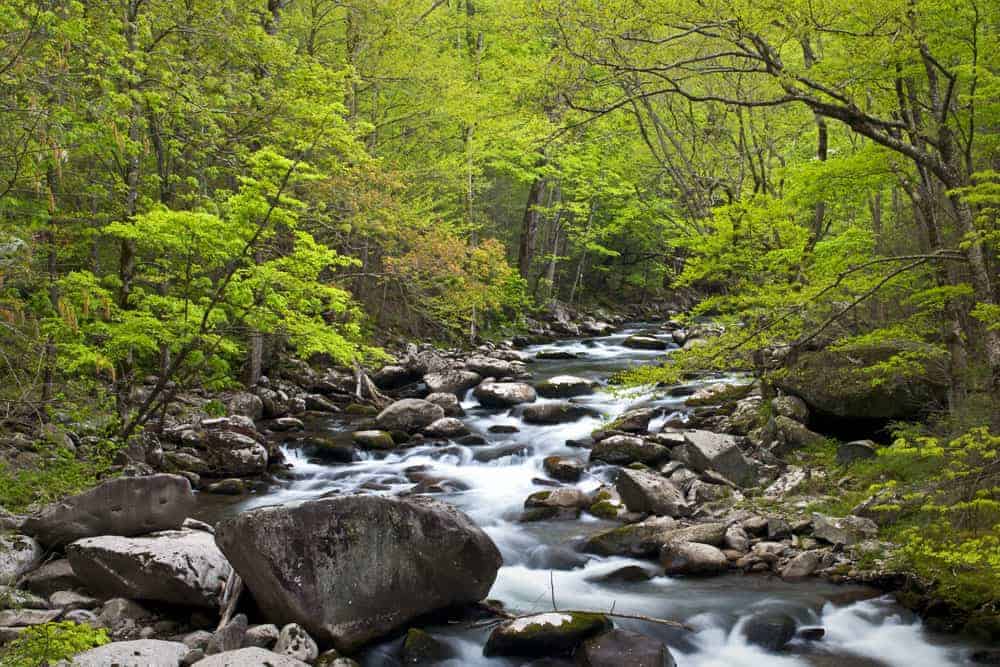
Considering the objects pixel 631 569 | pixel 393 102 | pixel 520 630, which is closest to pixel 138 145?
pixel 520 630

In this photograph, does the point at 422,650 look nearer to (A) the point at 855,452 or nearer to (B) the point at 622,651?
(B) the point at 622,651

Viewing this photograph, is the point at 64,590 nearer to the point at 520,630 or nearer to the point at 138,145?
the point at 520,630

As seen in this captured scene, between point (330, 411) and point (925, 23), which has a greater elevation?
point (925, 23)

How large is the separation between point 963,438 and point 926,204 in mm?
4509

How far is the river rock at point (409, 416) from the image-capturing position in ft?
46.4

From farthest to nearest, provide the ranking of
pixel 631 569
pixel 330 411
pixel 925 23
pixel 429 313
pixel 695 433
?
pixel 429 313, pixel 330 411, pixel 695 433, pixel 631 569, pixel 925 23

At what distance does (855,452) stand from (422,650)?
707 centimetres

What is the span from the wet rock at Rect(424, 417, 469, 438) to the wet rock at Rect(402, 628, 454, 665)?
736cm

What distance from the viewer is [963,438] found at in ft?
18.9

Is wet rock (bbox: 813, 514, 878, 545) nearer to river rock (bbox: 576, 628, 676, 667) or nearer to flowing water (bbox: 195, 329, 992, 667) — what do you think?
flowing water (bbox: 195, 329, 992, 667)

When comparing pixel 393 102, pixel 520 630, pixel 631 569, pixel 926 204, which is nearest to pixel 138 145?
pixel 520 630

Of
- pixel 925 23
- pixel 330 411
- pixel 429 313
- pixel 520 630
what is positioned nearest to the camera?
pixel 520 630

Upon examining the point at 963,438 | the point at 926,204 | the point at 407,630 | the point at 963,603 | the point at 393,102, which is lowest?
the point at 407,630

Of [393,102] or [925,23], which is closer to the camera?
[925,23]
